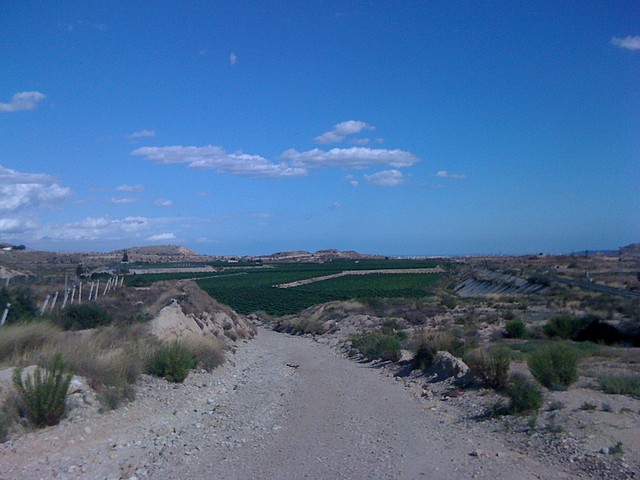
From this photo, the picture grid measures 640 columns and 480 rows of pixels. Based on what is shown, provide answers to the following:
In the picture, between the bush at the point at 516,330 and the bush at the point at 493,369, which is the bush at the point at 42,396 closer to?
the bush at the point at 493,369

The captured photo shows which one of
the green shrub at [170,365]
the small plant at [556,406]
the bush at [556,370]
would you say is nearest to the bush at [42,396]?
the green shrub at [170,365]

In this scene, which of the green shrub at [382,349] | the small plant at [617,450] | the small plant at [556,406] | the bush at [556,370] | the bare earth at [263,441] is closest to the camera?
the small plant at [617,450]

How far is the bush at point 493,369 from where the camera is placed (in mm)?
17922

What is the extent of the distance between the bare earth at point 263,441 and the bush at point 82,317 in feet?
31.4

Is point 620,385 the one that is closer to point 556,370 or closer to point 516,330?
point 556,370

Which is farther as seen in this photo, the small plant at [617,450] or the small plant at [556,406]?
the small plant at [556,406]

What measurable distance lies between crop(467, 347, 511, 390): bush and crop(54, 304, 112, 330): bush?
1696 cm

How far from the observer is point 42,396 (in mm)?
13125

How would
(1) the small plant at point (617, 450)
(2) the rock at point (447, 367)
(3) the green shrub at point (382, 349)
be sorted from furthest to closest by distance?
(3) the green shrub at point (382, 349)
(2) the rock at point (447, 367)
(1) the small plant at point (617, 450)

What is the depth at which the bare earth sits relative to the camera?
36.6 feet

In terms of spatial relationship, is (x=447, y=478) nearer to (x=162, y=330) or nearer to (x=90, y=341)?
(x=90, y=341)

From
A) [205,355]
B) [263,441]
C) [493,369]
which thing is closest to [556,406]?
[493,369]

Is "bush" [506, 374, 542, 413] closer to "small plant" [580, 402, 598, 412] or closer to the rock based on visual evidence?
"small plant" [580, 402, 598, 412]

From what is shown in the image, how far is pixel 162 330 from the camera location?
94.2 ft
